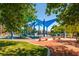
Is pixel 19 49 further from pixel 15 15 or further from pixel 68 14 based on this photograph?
pixel 68 14

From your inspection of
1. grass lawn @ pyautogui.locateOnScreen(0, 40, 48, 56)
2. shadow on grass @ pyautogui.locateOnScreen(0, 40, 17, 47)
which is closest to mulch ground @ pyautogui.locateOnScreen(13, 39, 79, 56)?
grass lawn @ pyautogui.locateOnScreen(0, 40, 48, 56)

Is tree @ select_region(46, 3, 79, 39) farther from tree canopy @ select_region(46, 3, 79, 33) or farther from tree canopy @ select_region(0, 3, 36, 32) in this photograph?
tree canopy @ select_region(0, 3, 36, 32)

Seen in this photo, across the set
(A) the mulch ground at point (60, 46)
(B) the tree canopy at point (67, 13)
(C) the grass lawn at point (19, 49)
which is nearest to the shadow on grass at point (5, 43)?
(C) the grass lawn at point (19, 49)

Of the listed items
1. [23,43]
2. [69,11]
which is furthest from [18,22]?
[69,11]

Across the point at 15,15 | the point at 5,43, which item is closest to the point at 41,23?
the point at 15,15

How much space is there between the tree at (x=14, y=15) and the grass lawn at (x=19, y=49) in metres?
0.11

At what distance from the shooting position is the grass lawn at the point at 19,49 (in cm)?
172

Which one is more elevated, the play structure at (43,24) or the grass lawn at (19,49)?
the play structure at (43,24)

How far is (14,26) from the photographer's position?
177cm

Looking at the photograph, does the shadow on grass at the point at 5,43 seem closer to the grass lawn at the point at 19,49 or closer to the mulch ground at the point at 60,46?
the grass lawn at the point at 19,49

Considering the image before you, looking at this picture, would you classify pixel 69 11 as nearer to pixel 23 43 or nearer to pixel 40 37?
pixel 40 37

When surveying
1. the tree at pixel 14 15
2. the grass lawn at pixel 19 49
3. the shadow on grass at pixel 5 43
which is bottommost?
the grass lawn at pixel 19 49

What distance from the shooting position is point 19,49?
5.66 feet

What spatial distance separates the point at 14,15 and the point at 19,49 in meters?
0.28
